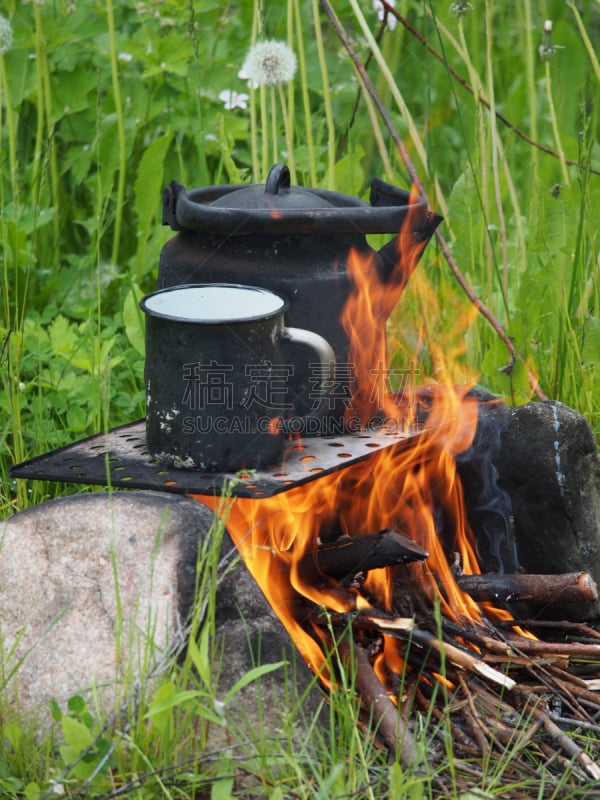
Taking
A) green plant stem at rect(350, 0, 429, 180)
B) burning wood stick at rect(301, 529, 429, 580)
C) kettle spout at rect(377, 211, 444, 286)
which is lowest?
burning wood stick at rect(301, 529, 429, 580)

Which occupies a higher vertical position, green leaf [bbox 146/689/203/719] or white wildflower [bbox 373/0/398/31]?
white wildflower [bbox 373/0/398/31]

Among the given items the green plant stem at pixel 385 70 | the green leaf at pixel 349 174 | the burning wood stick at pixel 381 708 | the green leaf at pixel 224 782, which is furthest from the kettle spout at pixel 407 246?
the green leaf at pixel 224 782

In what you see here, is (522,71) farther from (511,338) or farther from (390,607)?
(390,607)

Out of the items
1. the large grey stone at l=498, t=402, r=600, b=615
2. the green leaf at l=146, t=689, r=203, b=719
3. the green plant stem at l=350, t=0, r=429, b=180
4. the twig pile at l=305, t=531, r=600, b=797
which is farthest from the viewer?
the green plant stem at l=350, t=0, r=429, b=180

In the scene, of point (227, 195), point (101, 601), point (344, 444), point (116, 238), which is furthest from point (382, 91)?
point (101, 601)

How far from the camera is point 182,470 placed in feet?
6.54

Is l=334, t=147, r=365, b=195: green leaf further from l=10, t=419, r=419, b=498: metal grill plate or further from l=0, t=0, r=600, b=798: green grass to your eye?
l=10, t=419, r=419, b=498: metal grill plate

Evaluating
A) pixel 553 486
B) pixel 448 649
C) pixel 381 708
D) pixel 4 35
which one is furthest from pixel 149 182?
pixel 381 708

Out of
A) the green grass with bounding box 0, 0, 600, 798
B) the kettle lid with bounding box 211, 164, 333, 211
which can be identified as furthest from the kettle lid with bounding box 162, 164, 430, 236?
the green grass with bounding box 0, 0, 600, 798

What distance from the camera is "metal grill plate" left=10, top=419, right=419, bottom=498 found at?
1.90 m

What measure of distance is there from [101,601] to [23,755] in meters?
0.27

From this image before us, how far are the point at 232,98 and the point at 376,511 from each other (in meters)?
2.29

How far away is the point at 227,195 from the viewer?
2236 mm

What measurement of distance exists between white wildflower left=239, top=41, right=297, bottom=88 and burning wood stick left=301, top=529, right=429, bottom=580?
4.74 feet
